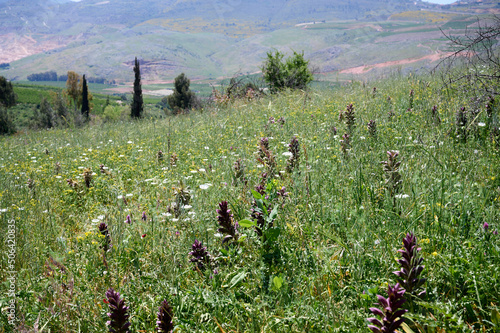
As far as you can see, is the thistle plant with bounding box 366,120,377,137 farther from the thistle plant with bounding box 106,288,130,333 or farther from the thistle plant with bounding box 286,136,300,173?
the thistle plant with bounding box 106,288,130,333

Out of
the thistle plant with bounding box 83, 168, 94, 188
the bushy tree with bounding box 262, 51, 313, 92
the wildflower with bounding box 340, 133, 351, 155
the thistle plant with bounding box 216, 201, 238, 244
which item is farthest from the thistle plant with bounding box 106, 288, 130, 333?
the bushy tree with bounding box 262, 51, 313, 92

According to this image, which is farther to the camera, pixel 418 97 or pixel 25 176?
pixel 418 97

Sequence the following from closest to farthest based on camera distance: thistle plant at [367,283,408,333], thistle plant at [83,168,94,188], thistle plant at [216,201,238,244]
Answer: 1. thistle plant at [367,283,408,333]
2. thistle plant at [216,201,238,244]
3. thistle plant at [83,168,94,188]

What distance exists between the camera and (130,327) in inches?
74.3

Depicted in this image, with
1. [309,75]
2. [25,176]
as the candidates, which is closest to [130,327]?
[25,176]

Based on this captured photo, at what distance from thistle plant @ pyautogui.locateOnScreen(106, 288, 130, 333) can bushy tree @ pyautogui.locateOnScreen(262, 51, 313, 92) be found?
17.7 metres

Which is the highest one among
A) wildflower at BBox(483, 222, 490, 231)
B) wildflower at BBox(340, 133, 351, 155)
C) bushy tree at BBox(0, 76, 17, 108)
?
bushy tree at BBox(0, 76, 17, 108)

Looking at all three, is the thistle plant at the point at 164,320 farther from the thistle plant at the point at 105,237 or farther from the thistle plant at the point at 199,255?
the thistle plant at the point at 105,237

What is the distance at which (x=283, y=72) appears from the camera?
65.3 ft

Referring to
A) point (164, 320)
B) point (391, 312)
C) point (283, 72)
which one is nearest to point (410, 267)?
point (391, 312)

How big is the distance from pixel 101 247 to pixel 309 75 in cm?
2130

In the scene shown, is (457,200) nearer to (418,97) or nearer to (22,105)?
(418,97)

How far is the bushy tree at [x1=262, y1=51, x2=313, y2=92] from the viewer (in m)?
19.4

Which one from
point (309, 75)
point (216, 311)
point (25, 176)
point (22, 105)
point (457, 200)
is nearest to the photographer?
point (216, 311)
